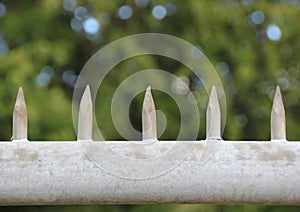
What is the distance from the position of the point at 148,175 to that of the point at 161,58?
4.42 ft

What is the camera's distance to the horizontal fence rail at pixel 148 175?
77cm

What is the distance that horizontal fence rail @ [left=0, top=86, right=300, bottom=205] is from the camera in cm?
77

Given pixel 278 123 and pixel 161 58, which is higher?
pixel 161 58

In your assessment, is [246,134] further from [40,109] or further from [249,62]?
[40,109]

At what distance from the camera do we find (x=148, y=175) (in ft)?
2.54

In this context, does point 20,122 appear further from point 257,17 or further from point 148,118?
point 257,17

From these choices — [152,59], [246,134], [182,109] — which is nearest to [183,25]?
[152,59]

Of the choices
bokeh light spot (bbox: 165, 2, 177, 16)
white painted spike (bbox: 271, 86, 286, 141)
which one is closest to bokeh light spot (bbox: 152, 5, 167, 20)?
bokeh light spot (bbox: 165, 2, 177, 16)

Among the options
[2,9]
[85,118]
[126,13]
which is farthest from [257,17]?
[85,118]

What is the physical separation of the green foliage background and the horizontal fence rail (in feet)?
3.33

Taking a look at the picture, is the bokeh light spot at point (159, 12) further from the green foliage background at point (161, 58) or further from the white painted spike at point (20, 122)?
the white painted spike at point (20, 122)

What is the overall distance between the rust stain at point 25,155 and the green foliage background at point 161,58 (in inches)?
39.5

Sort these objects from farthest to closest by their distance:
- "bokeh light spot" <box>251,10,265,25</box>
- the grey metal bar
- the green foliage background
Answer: "bokeh light spot" <box>251,10,265,25</box> < the green foliage background < the grey metal bar

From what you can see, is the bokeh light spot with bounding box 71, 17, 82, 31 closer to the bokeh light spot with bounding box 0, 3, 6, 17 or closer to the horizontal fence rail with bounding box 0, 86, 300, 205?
the bokeh light spot with bounding box 0, 3, 6, 17
